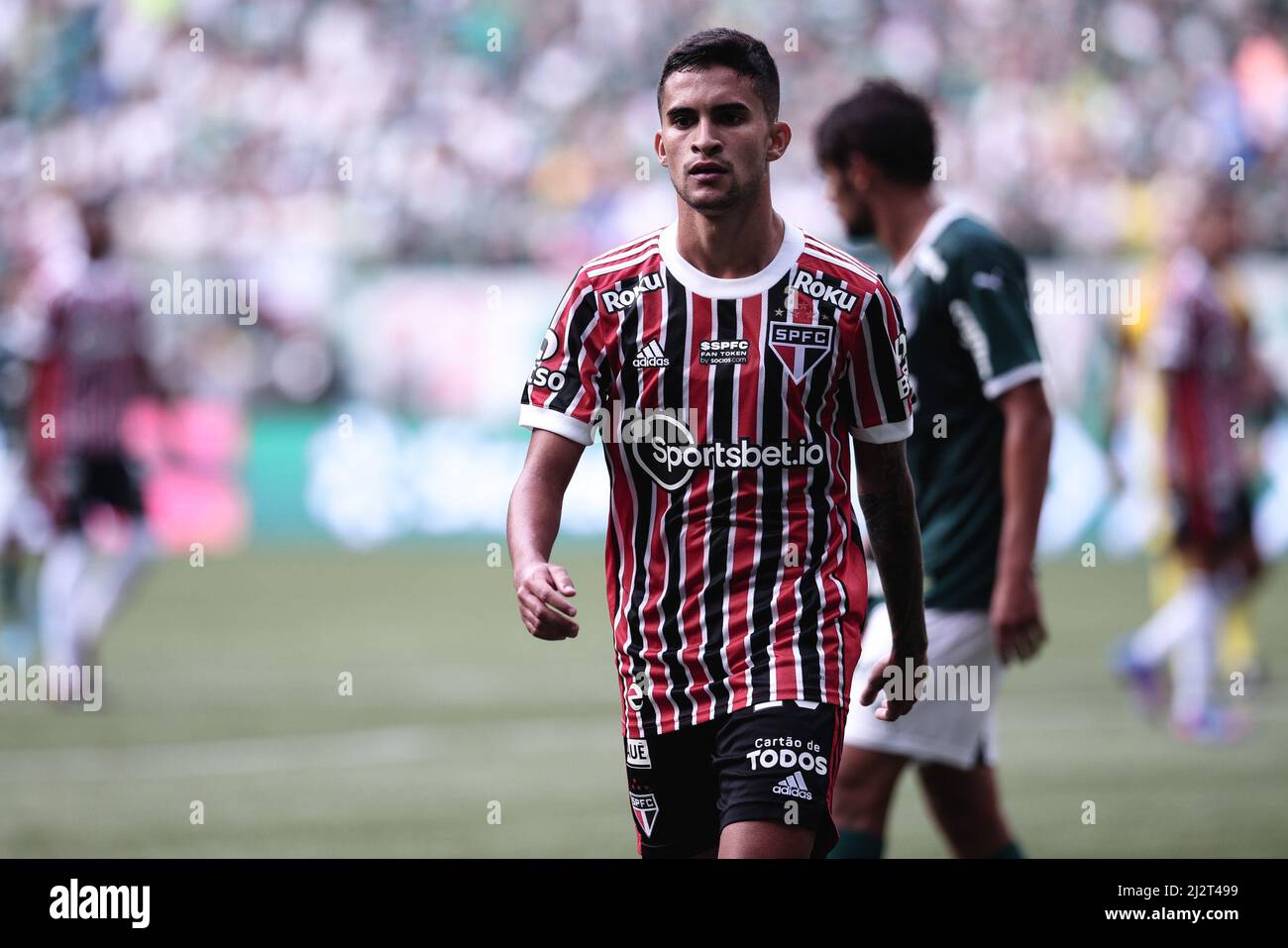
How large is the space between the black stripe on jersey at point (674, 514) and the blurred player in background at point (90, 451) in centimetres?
798

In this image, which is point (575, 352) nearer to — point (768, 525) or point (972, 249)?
point (768, 525)

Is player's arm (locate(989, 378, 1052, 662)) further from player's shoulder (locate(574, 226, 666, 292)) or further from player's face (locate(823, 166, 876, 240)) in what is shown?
player's shoulder (locate(574, 226, 666, 292))

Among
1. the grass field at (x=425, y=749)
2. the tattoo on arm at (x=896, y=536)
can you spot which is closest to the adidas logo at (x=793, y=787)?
the tattoo on arm at (x=896, y=536)

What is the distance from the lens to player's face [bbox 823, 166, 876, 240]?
5617mm

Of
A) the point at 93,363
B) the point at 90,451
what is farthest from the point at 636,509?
the point at 93,363

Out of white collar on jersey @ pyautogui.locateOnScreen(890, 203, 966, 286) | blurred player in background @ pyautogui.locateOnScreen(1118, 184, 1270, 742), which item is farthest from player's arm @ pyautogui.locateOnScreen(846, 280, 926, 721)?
blurred player in background @ pyautogui.locateOnScreen(1118, 184, 1270, 742)

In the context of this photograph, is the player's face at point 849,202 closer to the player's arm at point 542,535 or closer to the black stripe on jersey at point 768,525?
the black stripe on jersey at point 768,525

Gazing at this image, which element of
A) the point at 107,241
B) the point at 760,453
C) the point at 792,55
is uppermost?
the point at 792,55

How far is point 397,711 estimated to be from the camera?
34.6 feet

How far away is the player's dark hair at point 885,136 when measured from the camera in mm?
5535

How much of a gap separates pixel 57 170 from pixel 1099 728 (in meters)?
13.1

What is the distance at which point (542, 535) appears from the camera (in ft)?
12.8
